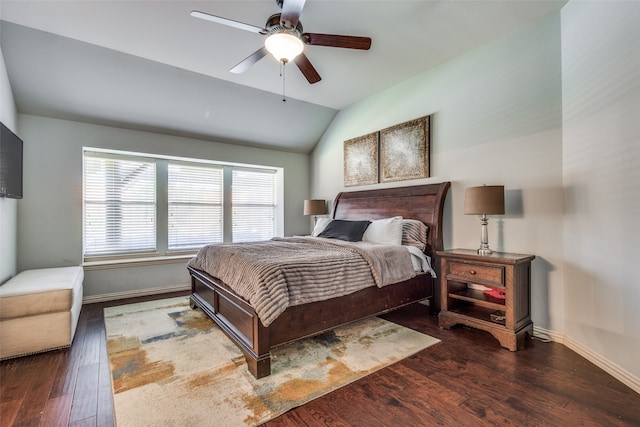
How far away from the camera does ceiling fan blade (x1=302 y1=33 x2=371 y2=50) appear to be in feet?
7.68

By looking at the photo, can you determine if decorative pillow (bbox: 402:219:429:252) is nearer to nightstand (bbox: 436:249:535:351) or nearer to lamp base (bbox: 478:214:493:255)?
nightstand (bbox: 436:249:535:351)

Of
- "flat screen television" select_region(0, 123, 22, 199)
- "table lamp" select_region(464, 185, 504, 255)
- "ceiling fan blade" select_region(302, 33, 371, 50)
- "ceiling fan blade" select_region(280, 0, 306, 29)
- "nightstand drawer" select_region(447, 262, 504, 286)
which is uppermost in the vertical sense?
"ceiling fan blade" select_region(302, 33, 371, 50)

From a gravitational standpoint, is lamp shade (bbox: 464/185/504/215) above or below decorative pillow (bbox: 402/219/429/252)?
above

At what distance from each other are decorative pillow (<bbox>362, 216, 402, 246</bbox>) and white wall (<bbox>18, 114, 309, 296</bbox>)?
3.09 meters

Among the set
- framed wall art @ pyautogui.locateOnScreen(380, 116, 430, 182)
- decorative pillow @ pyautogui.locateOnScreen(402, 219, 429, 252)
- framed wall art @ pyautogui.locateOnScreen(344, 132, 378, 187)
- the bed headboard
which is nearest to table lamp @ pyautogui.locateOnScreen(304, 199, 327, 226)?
the bed headboard

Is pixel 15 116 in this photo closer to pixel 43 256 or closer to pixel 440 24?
pixel 43 256

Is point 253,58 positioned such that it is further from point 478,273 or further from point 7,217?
point 7,217

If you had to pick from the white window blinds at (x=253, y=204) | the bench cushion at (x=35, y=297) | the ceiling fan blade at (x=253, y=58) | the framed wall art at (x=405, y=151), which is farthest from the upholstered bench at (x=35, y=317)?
the framed wall art at (x=405, y=151)

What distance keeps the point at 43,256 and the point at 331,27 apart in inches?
172

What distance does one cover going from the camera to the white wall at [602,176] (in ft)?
6.42

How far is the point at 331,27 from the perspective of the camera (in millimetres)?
2797

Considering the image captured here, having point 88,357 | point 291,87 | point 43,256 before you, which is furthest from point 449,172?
point 43,256

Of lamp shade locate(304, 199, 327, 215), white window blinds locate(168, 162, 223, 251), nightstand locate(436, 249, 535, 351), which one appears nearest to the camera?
nightstand locate(436, 249, 535, 351)

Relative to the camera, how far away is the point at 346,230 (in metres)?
3.96
